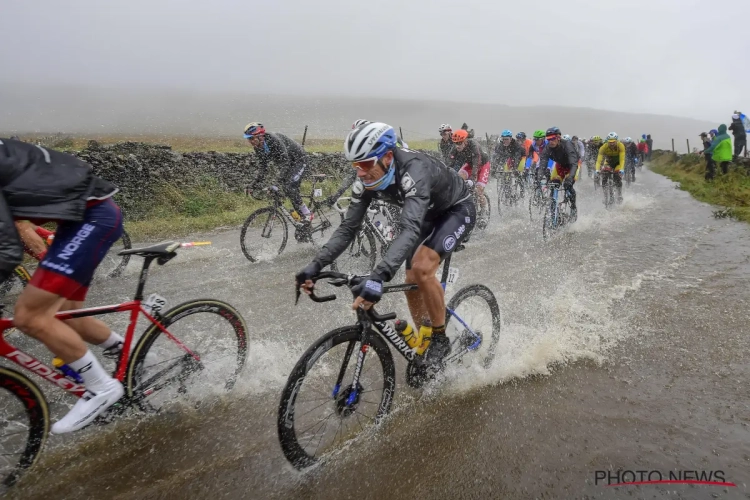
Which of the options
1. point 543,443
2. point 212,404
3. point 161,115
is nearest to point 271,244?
point 212,404

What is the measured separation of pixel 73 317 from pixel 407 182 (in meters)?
2.64

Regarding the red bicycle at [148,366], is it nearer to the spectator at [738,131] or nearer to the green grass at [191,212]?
the green grass at [191,212]

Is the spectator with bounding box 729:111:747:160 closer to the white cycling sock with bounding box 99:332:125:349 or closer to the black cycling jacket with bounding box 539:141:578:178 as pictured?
the black cycling jacket with bounding box 539:141:578:178

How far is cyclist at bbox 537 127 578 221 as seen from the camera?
10.6 m

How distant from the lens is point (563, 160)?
1098 cm

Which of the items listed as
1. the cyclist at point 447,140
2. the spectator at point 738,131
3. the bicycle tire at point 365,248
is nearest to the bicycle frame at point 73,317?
the bicycle tire at point 365,248

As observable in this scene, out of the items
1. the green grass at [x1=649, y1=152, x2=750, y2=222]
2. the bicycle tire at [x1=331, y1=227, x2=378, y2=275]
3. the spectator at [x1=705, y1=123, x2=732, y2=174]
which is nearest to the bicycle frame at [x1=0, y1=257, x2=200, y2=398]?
the bicycle tire at [x1=331, y1=227, x2=378, y2=275]

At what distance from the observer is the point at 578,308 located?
6039 millimetres

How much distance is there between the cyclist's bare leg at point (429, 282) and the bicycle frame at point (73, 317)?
2.05 meters

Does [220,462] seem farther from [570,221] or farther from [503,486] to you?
[570,221]

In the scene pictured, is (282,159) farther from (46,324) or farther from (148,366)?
(46,324)

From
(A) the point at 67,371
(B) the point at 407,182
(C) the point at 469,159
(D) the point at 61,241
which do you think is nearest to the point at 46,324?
(A) the point at 67,371

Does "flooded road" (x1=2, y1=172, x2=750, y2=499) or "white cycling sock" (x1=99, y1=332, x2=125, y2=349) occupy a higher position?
"white cycling sock" (x1=99, y1=332, x2=125, y2=349)

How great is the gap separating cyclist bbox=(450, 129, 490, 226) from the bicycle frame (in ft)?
27.8
